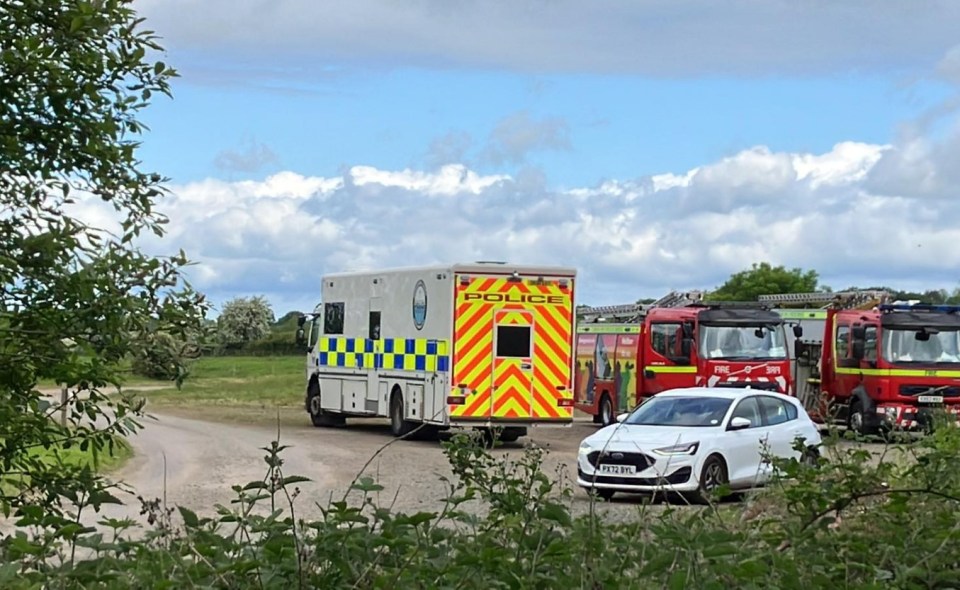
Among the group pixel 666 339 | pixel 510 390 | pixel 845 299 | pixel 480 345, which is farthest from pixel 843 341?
pixel 480 345

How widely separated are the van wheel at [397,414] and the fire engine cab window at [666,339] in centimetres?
641

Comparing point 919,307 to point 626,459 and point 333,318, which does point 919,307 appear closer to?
Result: point 333,318

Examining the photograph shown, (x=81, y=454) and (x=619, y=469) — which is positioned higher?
(x=81, y=454)

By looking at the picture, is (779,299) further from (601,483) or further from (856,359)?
(601,483)

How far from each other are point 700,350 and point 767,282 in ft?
255

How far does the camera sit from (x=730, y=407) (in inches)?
767

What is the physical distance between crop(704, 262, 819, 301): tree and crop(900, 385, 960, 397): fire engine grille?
246 feet

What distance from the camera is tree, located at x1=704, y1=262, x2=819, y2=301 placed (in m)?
107

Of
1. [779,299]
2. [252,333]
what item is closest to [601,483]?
[779,299]

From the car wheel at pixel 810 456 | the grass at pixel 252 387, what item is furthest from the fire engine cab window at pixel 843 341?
the car wheel at pixel 810 456

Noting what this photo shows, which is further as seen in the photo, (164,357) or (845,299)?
(845,299)

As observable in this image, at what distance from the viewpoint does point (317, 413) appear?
3284 centimetres

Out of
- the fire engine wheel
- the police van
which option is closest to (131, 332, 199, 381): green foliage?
the police van

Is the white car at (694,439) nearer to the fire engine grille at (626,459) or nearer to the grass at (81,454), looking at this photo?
the fire engine grille at (626,459)
